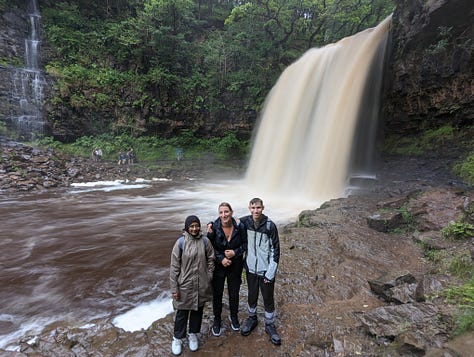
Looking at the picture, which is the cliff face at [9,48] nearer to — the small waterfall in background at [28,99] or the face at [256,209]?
the small waterfall in background at [28,99]

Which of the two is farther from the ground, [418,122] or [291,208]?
[418,122]

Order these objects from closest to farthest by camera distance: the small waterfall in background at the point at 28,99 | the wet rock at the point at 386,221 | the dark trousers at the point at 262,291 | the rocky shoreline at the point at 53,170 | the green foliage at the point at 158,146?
1. the dark trousers at the point at 262,291
2. the wet rock at the point at 386,221
3. the rocky shoreline at the point at 53,170
4. the small waterfall in background at the point at 28,99
5. the green foliage at the point at 158,146

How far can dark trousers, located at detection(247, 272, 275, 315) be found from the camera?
2.96 m

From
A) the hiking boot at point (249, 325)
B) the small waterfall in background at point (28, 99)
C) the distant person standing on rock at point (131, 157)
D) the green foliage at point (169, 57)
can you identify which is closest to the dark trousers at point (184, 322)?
the hiking boot at point (249, 325)

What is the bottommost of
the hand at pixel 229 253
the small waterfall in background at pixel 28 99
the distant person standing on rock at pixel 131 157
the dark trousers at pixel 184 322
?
the distant person standing on rock at pixel 131 157

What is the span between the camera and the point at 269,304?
9.89ft

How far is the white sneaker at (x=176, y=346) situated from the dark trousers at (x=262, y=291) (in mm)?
849

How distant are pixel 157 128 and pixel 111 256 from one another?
15.7m

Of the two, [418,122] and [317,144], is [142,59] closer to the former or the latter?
[317,144]

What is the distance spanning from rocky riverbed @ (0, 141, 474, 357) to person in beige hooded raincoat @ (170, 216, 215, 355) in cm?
55

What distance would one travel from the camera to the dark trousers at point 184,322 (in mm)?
2883

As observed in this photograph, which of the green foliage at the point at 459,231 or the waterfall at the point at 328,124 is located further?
the waterfall at the point at 328,124

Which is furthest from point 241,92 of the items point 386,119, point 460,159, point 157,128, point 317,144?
point 460,159

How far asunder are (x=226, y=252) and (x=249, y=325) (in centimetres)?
99
